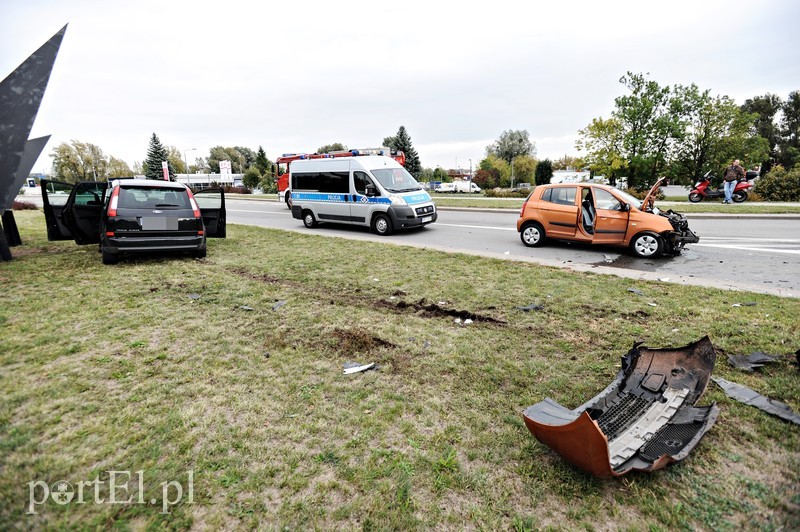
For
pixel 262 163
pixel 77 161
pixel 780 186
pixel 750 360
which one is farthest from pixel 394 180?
pixel 77 161

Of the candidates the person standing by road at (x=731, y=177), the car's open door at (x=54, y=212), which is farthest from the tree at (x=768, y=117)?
the car's open door at (x=54, y=212)

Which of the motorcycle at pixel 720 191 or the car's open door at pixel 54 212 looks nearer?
the car's open door at pixel 54 212

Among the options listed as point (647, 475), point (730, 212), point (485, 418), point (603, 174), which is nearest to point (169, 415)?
point (485, 418)

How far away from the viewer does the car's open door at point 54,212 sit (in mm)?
8180

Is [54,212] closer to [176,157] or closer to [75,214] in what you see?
[75,214]

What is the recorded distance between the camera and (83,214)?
324 inches

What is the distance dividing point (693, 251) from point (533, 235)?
138 inches

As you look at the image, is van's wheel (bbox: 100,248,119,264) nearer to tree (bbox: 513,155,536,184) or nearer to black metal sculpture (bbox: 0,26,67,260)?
black metal sculpture (bbox: 0,26,67,260)

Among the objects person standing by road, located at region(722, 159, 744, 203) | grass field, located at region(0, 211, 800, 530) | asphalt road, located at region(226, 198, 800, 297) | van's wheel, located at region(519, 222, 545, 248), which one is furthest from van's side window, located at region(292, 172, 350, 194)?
person standing by road, located at region(722, 159, 744, 203)

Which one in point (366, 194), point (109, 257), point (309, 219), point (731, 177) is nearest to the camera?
point (109, 257)

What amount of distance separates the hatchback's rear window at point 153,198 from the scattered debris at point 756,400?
8.87 metres

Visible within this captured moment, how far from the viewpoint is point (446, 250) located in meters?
9.41

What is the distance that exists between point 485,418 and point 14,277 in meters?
8.25

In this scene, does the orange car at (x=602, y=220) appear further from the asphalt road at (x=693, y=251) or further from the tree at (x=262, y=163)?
the tree at (x=262, y=163)
